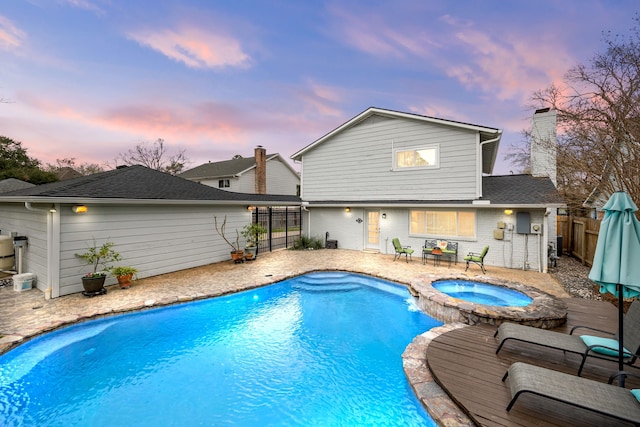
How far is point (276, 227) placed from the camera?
20.7 m

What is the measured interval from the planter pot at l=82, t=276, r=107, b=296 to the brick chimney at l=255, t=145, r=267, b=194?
1814 centimetres

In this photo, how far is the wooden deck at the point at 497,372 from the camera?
2.96m

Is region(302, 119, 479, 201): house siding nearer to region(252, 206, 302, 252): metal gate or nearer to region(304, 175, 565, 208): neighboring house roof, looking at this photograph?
region(304, 175, 565, 208): neighboring house roof

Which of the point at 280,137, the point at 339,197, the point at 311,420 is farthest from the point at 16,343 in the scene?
the point at 280,137

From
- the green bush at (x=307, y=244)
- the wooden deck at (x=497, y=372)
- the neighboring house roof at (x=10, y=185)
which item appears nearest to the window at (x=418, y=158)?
the green bush at (x=307, y=244)

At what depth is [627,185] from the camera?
7738 millimetres

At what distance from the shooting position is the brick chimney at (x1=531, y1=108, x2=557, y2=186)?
39.3ft

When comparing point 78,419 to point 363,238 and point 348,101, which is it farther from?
point 348,101

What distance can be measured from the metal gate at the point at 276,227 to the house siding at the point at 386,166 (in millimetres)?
2285

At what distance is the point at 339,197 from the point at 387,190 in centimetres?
266

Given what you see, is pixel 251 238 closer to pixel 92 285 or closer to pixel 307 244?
pixel 307 244

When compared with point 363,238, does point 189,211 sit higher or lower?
higher

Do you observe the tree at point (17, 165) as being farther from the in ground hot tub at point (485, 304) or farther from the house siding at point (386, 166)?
the in ground hot tub at point (485, 304)

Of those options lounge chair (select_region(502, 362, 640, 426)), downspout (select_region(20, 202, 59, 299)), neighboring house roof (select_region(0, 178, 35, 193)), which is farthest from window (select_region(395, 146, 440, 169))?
neighboring house roof (select_region(0, 178, 35, 193))
